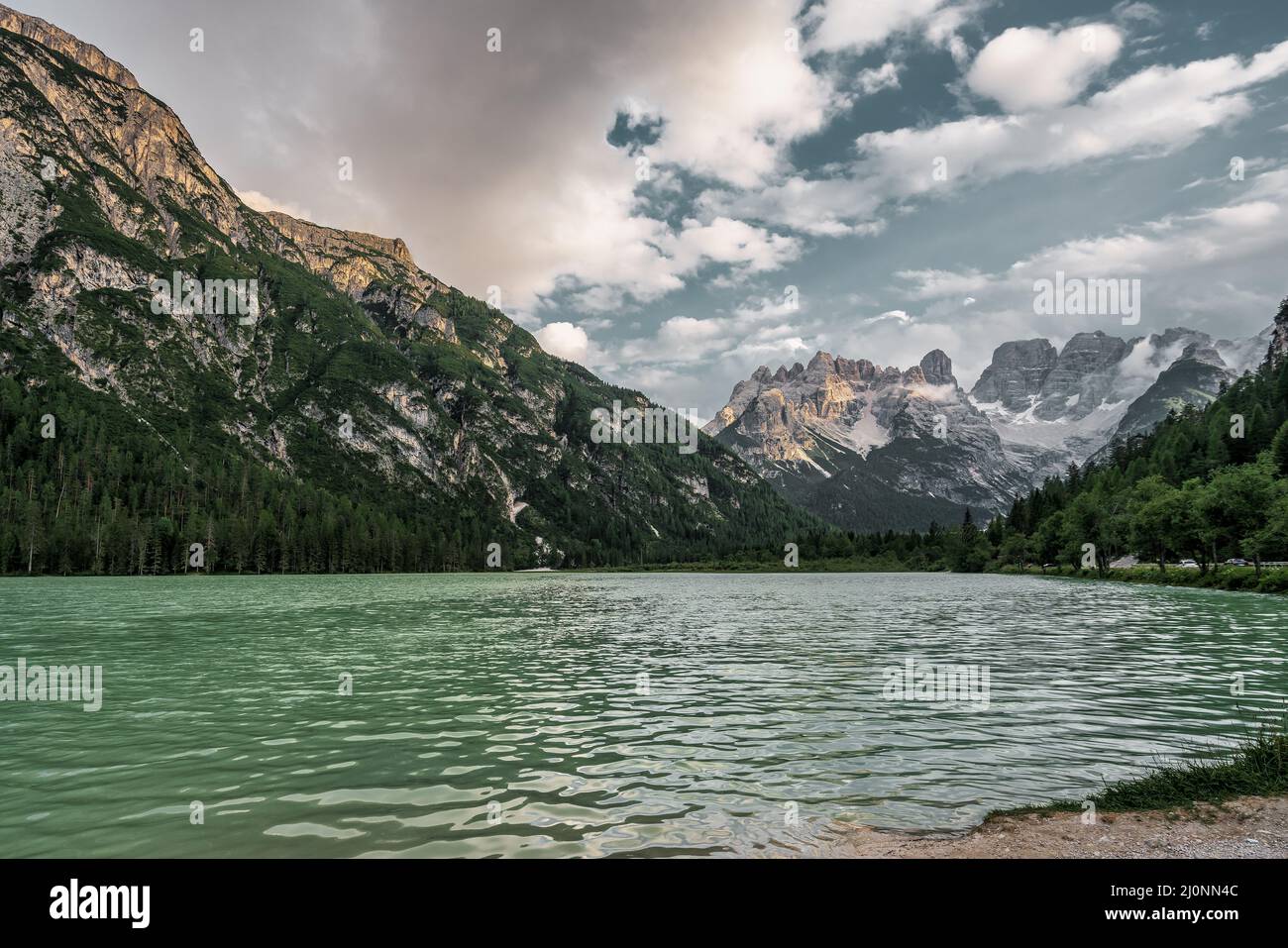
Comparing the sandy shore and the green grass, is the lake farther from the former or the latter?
the green grass

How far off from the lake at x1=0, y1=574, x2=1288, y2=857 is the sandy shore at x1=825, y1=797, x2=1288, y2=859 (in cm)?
103

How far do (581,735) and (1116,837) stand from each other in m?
14.6

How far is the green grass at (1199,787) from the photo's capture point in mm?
14383

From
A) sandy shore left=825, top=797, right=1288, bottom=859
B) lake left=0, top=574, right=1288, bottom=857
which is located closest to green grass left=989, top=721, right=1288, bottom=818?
sandy shore left=825, top=797, right=1288, bottom=859

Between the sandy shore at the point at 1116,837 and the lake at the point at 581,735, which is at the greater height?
the sandy shore at the point at 1116,837

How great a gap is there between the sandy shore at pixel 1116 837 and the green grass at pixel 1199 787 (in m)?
0.41

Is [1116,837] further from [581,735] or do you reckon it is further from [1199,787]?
[581,735]

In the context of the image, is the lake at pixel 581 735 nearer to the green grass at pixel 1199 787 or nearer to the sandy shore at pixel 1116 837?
the sandy shore at pixel 1116 837

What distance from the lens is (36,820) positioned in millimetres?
14445

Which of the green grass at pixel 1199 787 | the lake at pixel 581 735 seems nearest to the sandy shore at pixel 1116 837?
the green grass at pixel 1199 787

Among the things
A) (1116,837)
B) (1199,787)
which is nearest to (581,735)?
(1116,837)

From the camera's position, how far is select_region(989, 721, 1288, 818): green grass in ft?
47.2

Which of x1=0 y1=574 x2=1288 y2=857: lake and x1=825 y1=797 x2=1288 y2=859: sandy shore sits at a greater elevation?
x1=825 y1=797 x2=1288 y2=859: sandy shore

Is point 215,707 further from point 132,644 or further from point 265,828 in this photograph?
point 132,644
